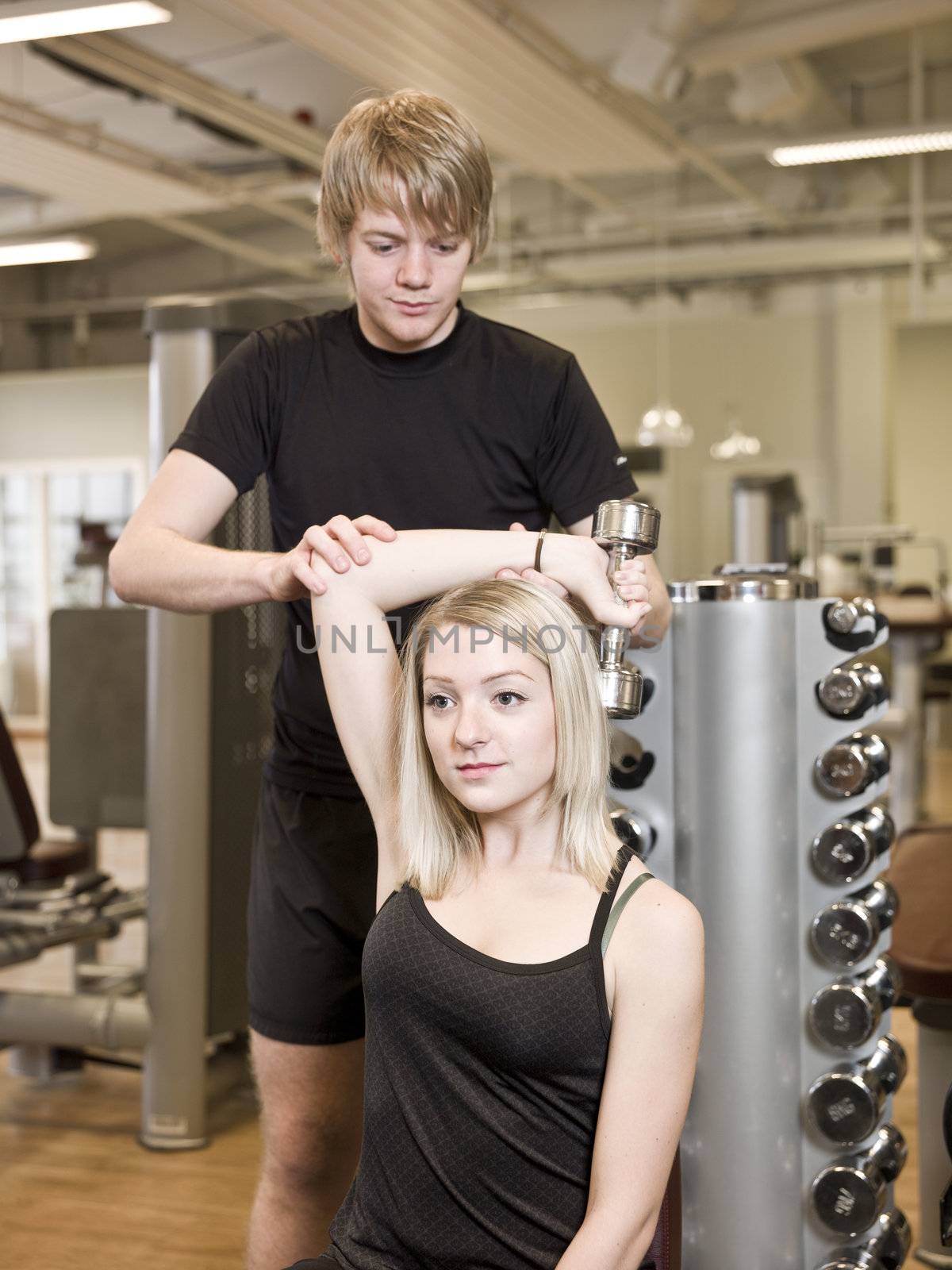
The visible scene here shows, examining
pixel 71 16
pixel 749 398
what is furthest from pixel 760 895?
pixel 749 398

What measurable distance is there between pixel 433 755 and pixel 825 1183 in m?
0.75

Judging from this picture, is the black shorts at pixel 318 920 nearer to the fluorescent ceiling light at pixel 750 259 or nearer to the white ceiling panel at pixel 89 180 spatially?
the white ceiling panel at pixel 89 180

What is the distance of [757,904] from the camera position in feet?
5.19

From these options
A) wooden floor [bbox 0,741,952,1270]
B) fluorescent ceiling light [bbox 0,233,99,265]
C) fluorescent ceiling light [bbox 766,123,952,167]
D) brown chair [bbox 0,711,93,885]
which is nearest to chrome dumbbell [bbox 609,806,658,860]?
wooden floor [bbox 0,741,952,1270]

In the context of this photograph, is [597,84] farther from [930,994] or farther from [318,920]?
[318,920]

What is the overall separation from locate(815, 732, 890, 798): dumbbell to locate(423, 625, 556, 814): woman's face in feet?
1.57

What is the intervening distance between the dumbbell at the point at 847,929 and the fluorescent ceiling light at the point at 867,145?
19.6 feet

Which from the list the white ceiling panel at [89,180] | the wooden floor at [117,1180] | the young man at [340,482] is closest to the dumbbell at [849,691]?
the young man at [340,482]

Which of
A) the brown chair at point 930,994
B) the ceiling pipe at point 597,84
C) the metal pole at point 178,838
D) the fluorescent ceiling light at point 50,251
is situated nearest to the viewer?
the brown chair at point 930,994

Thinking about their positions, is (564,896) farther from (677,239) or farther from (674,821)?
(677,239)

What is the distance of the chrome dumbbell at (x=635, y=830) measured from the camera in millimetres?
1592

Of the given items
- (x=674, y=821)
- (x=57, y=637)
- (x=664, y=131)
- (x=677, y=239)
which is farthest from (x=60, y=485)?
(x=674, y=821)

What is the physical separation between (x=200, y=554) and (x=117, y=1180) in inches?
73.1

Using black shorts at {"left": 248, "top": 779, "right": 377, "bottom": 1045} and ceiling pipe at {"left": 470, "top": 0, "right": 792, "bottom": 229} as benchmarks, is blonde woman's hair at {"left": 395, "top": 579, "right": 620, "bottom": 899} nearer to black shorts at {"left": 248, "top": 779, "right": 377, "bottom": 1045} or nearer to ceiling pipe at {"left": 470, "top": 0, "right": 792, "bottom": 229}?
black shorts at {"left": 248, "top": 779, "right": 377, "bottom": 1045}
